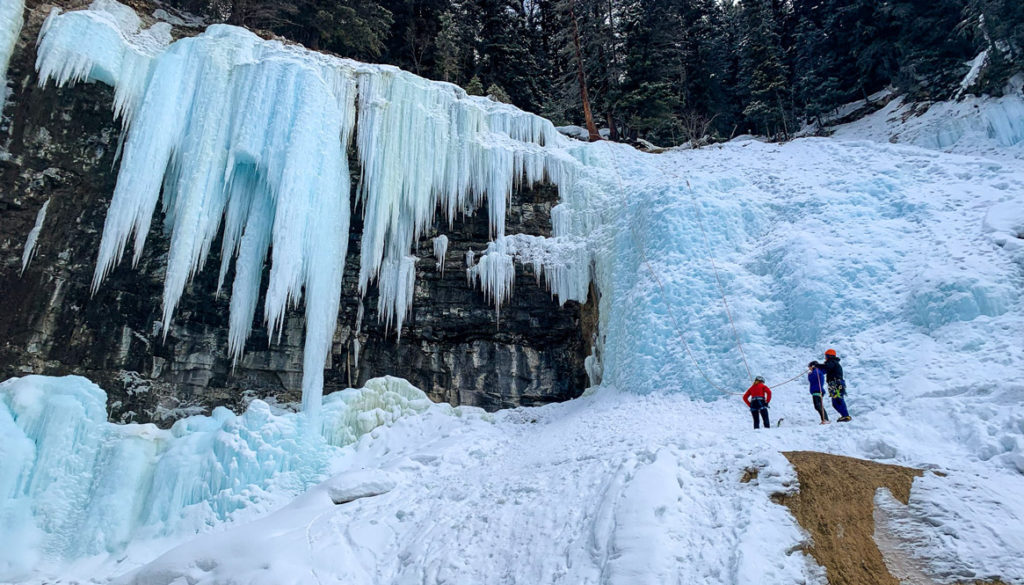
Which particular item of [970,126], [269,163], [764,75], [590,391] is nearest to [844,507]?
[590,391]

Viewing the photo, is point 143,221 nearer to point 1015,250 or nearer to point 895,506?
point 895,506

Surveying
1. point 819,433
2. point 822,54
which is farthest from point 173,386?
point 822,54

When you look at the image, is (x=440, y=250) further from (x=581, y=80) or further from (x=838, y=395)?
(x=581, y=80)

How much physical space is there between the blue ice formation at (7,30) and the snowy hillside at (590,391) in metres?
0.73

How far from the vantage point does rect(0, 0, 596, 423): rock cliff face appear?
420 inches

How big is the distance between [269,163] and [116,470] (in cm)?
647

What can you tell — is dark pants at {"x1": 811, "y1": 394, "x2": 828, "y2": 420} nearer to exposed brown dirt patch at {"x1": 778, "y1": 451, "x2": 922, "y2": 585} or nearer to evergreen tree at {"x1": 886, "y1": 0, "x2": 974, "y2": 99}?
exposed brown dirt patch at {"x1": 778, "y1": 451, "x2": 922, "y2": 585}

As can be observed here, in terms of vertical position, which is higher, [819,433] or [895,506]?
[819,433]

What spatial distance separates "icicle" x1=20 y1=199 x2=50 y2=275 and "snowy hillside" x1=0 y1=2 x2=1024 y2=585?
1471 millimetres

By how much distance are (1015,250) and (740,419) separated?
18.3 feet

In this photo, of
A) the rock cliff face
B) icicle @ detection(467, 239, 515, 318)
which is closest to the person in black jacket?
the rock cliff face

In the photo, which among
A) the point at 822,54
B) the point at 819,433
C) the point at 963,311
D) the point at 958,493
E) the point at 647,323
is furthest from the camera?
the point at 822,54

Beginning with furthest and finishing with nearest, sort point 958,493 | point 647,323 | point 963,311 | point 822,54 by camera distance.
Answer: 1. point 822,54
2. point 647,323
3. point 963,311
4. point 958,493

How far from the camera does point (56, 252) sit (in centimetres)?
1084
